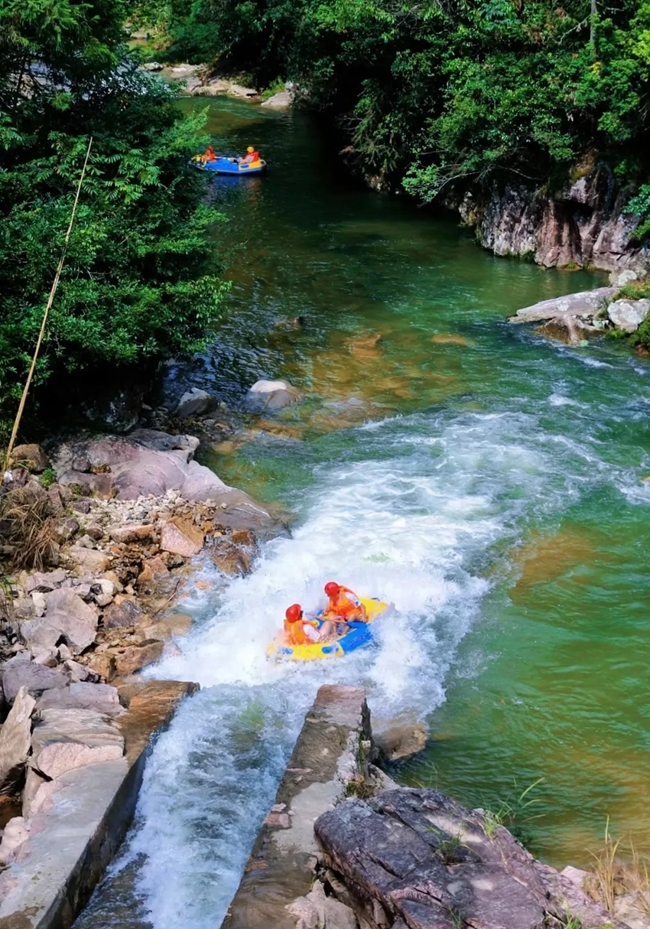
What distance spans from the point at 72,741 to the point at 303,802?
203 cm

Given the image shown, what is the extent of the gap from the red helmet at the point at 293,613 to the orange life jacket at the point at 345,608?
1.11 feet

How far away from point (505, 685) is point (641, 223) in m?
13.3

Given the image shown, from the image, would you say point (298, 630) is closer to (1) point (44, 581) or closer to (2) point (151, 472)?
(1) point (44, 581)

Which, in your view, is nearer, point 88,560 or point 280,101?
point 88,560

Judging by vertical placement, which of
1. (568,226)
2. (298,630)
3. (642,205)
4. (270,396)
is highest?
(642,205)

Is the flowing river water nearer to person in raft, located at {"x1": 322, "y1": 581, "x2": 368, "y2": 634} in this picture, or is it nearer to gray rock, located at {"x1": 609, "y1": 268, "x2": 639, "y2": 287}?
person in raft, located at {"x1": 322, "y1": 581, "x2": 368, "y2": 634}

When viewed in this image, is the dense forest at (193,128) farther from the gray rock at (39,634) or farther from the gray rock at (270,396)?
the gray rock at (39,634)

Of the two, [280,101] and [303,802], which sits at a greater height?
[280,101]

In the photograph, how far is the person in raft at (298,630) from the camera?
10.3 meters

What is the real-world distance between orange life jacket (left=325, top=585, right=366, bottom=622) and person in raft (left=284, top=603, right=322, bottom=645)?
11.2 inches

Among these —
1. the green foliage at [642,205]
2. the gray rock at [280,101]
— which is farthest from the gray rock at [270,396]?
the gray rock at [280,101]

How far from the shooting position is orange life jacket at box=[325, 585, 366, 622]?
413 inches

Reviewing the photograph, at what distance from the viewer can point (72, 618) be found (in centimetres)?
1008

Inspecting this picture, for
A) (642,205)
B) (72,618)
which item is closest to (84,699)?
(72,618)
